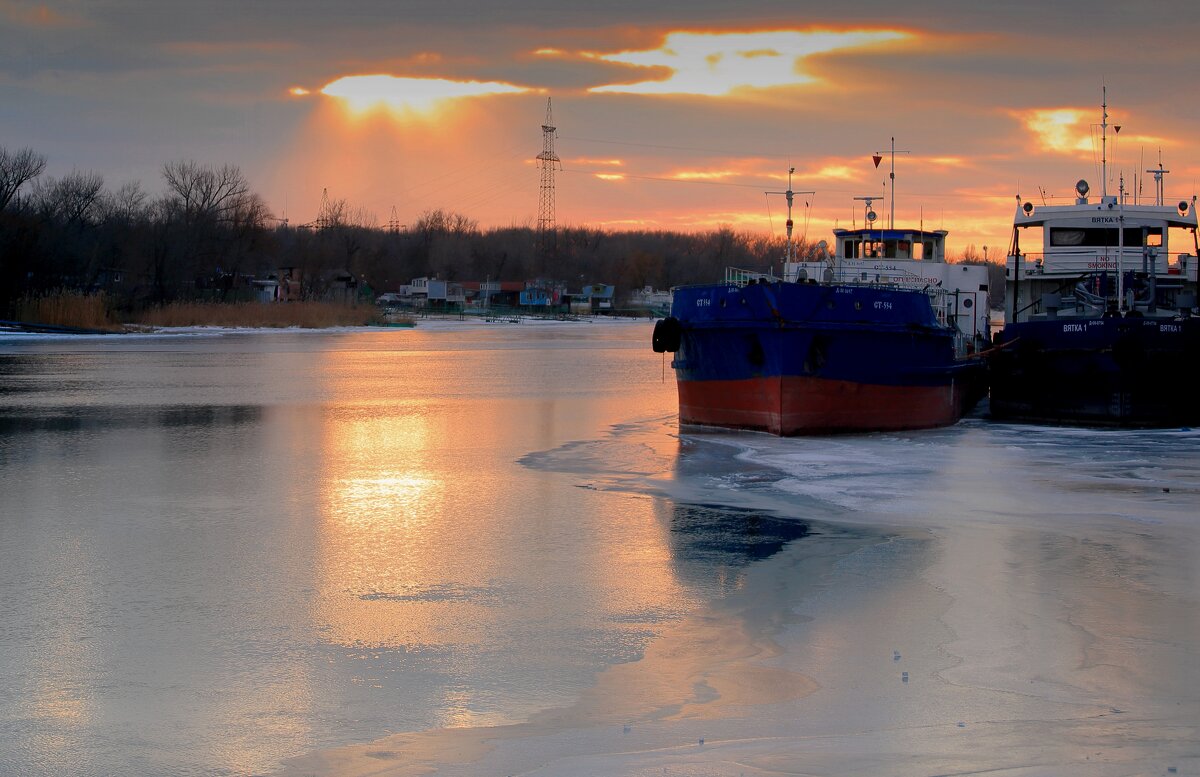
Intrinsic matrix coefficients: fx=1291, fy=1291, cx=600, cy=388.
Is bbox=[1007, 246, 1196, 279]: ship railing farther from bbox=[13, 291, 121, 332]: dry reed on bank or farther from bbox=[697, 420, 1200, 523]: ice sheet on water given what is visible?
bbox=[13, 291, 121, 332]: dry reed on bank

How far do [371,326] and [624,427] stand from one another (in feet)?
201

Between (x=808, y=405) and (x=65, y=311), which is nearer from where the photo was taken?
(x=808, y=405)

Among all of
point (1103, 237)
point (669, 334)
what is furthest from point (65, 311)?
point (1103, 237)

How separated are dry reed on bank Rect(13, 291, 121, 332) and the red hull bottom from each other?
47954 mm

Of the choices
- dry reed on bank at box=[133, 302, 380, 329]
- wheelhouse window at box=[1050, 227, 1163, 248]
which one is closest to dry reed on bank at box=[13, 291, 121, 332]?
dry reed on bank at box=[133, 302, 380, 329]

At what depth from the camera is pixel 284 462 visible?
15.9 meters

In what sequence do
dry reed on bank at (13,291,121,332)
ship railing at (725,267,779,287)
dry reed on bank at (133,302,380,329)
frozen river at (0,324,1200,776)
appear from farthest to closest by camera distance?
dry reed on bank at (133,302,380,329) → dry reed on bank at (13,291,121,332) → ship railing at (725,267,779,287) → frozen river at (0,324,1200,776)

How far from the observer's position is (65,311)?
6206 centimetres

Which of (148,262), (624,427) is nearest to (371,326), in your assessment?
(148,262)

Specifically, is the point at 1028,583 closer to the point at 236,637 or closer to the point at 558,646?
the point at 558,646

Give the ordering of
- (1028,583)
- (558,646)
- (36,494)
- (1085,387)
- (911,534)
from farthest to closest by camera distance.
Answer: (1085,387), (36,494), (911,534), (1028,583), (558,646)

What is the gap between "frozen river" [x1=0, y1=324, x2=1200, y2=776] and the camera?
18.7ft

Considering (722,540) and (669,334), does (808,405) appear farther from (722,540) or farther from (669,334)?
(722,540)

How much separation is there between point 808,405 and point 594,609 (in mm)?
11954
